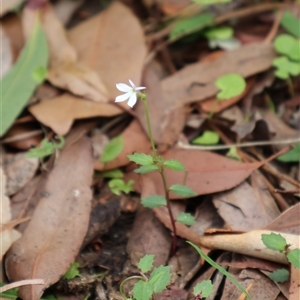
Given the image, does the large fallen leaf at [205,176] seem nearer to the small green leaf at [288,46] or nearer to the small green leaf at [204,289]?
the small green leaf at [204,289]

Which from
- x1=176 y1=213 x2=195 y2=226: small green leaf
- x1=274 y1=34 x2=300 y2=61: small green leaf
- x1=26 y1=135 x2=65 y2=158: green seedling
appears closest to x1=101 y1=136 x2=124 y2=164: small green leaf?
x1=26 y1=135 x2=65 y2=158: green seedling

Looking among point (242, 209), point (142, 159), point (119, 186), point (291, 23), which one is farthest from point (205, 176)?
point (291, 23)

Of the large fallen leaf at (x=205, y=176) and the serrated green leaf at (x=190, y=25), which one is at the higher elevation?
the serrated green leaf at (x=190, y=25)

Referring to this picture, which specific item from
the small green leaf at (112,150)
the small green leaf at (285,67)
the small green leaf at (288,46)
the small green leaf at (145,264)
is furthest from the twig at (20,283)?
the small green leaf at (288,46)

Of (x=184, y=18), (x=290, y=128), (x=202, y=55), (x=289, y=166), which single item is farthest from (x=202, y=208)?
(x=184, y=18)

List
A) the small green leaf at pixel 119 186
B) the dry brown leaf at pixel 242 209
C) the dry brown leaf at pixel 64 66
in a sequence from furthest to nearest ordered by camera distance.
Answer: the dry brown leaf at pixel 64 66
the small green leaf at pixel 119 186
the dry brown leaf at pixel 242 209

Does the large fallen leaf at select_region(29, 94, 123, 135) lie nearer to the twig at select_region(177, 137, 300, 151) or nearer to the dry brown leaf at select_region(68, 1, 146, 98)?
the dry brown leaf at select_region(68, 1, 146, 98)
